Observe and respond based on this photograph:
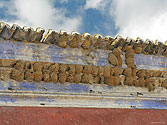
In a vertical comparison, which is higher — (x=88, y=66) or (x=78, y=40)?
(x=78, y=40)

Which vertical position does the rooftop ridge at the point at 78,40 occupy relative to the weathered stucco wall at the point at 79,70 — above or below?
above

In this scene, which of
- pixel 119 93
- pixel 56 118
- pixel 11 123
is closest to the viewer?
pixel 11 123

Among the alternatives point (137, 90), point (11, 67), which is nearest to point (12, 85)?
point (11, 67)

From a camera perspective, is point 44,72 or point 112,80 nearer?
point 44,72

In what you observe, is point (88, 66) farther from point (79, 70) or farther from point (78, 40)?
point (78, 40)

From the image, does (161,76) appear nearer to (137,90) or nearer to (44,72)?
(137,90)

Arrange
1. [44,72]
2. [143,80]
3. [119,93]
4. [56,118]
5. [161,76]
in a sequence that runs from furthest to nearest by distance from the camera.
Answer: [161,76]
[143,80]
[119,93]
[44,72]
[56,118]

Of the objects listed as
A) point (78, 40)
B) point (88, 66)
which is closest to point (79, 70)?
point (88, 66)

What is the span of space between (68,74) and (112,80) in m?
0.74

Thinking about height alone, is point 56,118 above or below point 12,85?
below

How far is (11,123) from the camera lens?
364 centimetres

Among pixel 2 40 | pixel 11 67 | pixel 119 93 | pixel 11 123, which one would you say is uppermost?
pixel 2 40

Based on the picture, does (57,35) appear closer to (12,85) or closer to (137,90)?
(12,85)

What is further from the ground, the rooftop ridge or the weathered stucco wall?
the rooftop ridge
